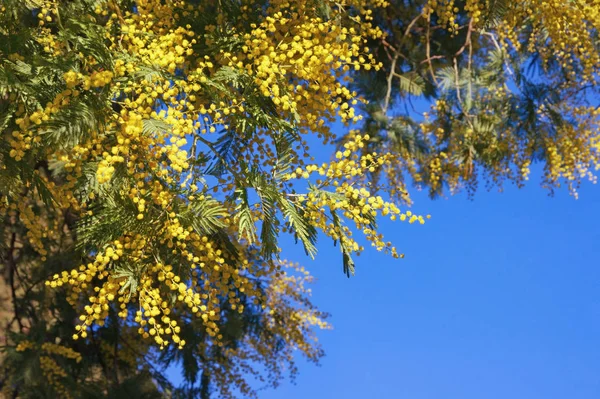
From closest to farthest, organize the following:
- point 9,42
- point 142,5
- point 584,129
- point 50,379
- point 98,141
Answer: point 98,141, point 9,42, point 142,5, point 50,379, point 584,129

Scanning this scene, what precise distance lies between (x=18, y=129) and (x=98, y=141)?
402mm

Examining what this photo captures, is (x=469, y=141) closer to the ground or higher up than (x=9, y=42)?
higher up

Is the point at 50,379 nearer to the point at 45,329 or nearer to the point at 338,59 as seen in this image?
the point at 45,329

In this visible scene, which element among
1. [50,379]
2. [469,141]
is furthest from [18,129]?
[469,141]

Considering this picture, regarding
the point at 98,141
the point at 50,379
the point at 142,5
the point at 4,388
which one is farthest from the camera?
the point at 4,388

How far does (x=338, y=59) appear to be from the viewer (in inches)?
121

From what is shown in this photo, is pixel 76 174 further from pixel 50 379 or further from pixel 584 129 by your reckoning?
pixel 584 129

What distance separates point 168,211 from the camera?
2.82 m

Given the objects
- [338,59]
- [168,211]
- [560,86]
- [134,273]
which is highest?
[560,86]

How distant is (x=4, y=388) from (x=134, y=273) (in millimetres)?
3489

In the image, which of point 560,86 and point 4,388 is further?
point 560,86

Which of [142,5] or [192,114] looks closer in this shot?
[192,114]

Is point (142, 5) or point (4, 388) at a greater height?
point (142, 5)

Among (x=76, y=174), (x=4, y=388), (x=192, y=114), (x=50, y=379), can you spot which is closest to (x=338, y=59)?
(x=192, y=114)
